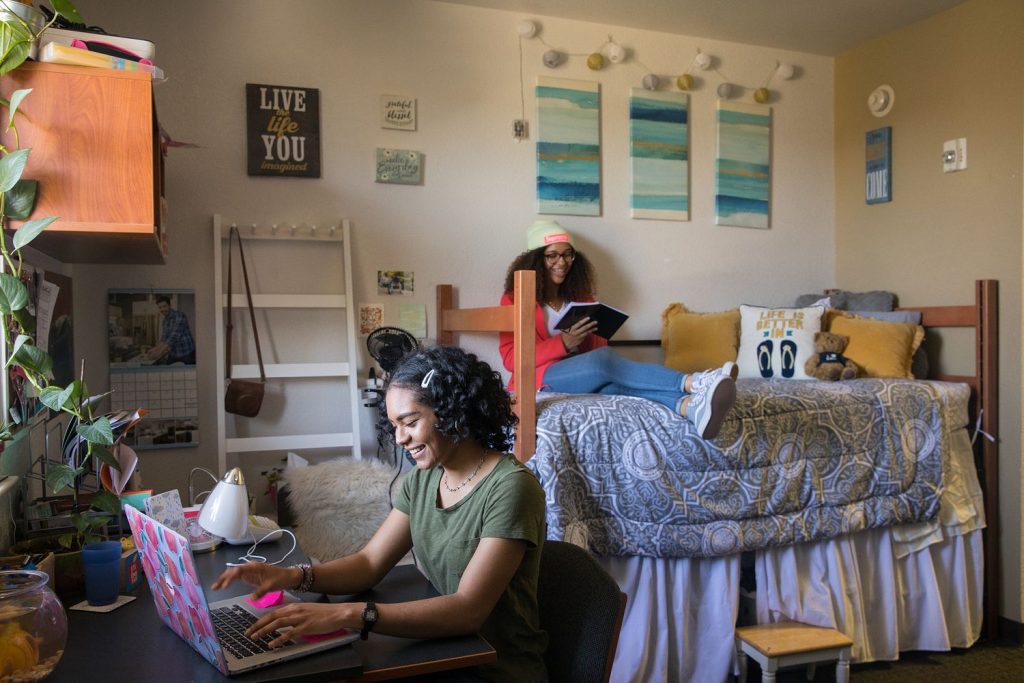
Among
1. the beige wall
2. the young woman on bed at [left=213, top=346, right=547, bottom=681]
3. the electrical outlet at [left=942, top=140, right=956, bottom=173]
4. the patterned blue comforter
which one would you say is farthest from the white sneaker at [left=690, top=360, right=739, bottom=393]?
the electrical outlet at [left=942, top=140, right=956, bottom=173]

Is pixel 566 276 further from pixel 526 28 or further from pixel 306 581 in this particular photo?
pixel 306 581

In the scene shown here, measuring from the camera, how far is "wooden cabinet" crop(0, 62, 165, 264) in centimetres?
140

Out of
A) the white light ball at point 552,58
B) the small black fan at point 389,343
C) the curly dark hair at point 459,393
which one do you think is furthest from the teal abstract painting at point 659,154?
the curly dark hair at point 459,393

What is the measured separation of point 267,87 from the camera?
111 inches

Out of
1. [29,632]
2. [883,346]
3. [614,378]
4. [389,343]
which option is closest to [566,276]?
[614,378]

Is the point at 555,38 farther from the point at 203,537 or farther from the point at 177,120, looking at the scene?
the point at 203,537

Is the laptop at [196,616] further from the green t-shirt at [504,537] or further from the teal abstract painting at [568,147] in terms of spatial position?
the teal abstract painting at [568,147]

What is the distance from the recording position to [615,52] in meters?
3.27

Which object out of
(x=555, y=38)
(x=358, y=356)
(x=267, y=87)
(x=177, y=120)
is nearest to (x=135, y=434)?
(x=358, y=356)

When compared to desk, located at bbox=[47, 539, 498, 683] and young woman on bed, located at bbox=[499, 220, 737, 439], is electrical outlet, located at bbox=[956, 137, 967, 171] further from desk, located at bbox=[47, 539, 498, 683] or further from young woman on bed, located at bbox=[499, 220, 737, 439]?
desk, located at bbox=[47, 539, 498, 683]

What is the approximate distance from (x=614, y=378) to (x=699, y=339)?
792mm

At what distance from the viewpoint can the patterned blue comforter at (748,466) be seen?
232 centimetres

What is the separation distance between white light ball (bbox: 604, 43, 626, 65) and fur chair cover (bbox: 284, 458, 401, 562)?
6.46ft

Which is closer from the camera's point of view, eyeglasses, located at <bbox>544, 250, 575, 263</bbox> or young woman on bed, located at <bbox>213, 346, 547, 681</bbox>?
young woman on bed, located at <bbox>213, 346, 547, 681</bbox>
